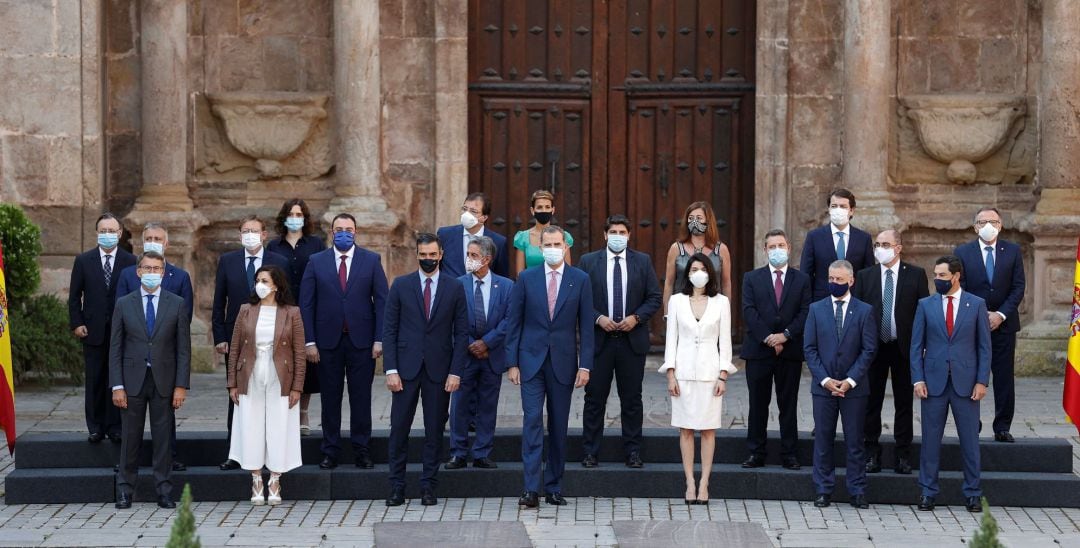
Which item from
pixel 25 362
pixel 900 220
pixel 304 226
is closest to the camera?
pixel 304 226

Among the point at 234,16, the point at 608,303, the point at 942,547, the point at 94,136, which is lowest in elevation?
the point at 942,547

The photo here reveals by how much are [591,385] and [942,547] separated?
2.88 m

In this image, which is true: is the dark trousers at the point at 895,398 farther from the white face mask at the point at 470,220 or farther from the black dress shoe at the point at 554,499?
the white face mask at the point at 470,220

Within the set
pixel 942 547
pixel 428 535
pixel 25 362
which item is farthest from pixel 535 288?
pixel 25 362

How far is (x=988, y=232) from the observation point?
45.0ft

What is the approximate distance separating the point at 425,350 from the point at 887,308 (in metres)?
3.13

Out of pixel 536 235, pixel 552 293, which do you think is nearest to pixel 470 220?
pixel 536 235

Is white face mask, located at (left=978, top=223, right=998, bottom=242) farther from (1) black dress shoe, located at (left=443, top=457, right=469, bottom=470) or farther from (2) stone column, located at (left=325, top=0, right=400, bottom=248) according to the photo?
(2) stone column, located at (left=325, top=0, right=400, bottom=248)

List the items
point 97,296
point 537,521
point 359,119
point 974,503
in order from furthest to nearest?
point 359,119
point 97,296
point 974,503
point 537,521

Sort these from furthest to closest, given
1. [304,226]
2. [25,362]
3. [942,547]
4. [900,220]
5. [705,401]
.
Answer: [900,220], [25,362], [304,226], [705,401], [942,547]

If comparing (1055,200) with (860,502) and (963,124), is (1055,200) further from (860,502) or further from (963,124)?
(860,502)

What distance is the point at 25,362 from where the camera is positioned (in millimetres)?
16844

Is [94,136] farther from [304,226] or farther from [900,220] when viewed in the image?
[900,220]

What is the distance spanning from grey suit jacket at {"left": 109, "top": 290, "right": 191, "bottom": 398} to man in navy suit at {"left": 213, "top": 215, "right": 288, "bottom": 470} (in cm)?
84
